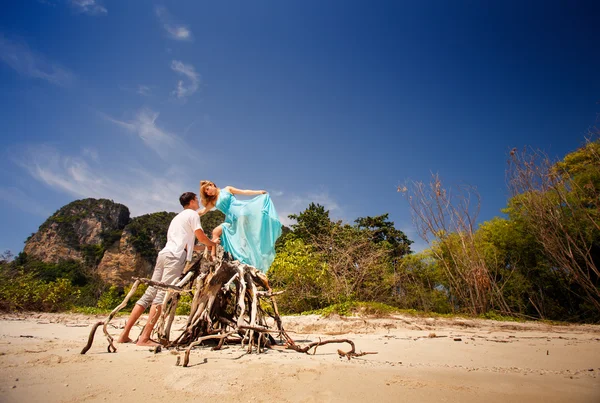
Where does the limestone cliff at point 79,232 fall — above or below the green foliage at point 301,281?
above

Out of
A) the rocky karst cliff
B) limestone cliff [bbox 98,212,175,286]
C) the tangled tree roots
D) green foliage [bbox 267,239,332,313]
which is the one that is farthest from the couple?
limestone cliff [bbox 98,212,175,286]

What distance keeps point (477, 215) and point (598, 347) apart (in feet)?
21.9

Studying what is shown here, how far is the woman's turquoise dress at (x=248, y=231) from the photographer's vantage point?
159 inches

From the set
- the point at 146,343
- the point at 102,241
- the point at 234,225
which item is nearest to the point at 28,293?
the point at 146,343

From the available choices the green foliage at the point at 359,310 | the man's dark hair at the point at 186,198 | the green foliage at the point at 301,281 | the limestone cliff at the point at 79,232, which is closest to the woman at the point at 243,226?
the man's dark hair at the point at 186,198

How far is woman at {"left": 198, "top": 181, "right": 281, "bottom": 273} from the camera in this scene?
4062mm

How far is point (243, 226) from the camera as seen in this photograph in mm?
4109

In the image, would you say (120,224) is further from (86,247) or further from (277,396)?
(277,396)

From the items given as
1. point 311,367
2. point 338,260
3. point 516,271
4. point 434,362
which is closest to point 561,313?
point 516,271

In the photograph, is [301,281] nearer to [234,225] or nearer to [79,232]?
[234,225]

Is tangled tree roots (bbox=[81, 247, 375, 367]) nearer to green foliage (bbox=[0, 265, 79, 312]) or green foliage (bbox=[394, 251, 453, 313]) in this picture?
green foliage (bbox=[0, 265, 79, 312])

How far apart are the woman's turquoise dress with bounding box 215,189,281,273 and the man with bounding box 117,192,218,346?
37cm

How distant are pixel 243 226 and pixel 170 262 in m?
1.04

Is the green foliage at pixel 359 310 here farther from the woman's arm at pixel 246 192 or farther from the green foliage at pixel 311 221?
the green foliage at pixel 311 221
